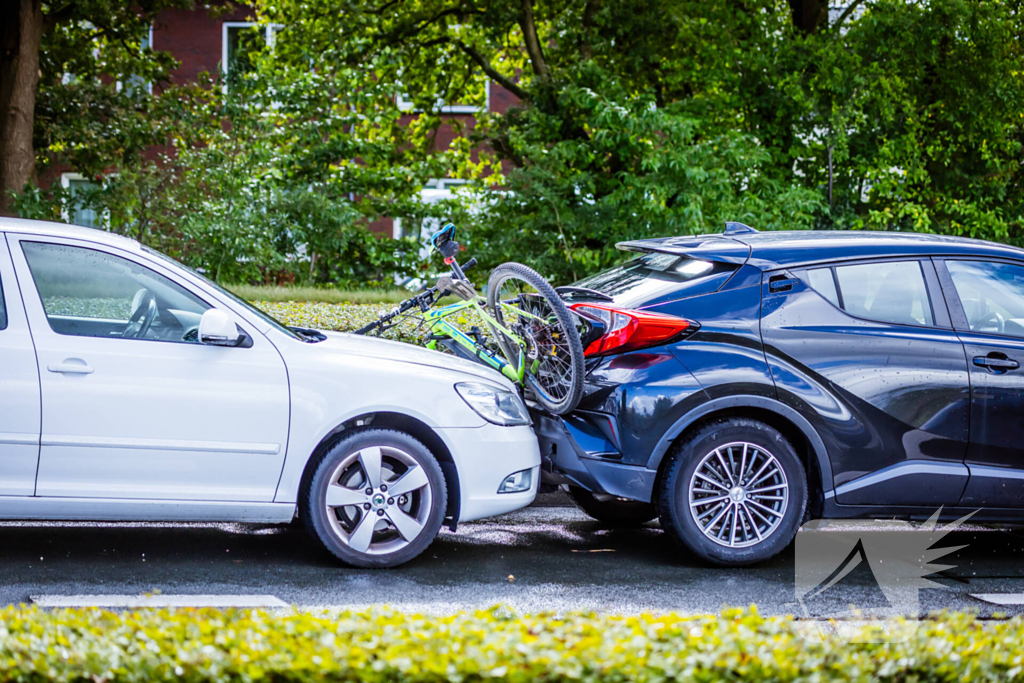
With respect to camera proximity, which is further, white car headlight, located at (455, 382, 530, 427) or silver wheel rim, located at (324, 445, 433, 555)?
white car headlight, located at (455, 382, 530, 427)

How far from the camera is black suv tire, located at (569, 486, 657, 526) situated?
6.46 m

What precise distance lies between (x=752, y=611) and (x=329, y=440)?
2.55 m

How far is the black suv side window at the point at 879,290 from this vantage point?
5.57 meters

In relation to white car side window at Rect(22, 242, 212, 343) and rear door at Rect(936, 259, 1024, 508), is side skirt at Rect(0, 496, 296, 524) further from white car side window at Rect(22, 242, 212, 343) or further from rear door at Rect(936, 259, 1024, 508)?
→ rear door at Rect(936, 259, 1024, 508)

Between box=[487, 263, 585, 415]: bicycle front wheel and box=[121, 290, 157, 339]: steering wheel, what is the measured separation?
1.99 m

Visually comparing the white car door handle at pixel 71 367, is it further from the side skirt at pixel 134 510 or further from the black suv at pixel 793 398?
the black suv at pixel 793 398

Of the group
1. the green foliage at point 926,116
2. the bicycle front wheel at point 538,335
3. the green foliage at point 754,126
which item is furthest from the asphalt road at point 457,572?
the green foliage at point 926,116

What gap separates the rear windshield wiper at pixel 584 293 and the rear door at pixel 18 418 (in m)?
2.87

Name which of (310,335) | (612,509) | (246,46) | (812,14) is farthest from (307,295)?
(812,14)

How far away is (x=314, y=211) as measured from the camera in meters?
15.7

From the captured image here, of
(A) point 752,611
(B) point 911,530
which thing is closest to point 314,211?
(B) point 911,530

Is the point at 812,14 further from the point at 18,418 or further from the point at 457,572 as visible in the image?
the point at 18,418

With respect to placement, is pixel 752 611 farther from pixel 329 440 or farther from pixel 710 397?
pixel 329 440

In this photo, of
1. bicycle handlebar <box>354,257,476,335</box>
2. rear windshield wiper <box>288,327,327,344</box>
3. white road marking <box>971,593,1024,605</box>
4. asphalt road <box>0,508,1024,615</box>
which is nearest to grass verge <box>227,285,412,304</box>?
bicycle handlebar <box>354,257,476,335</box>
